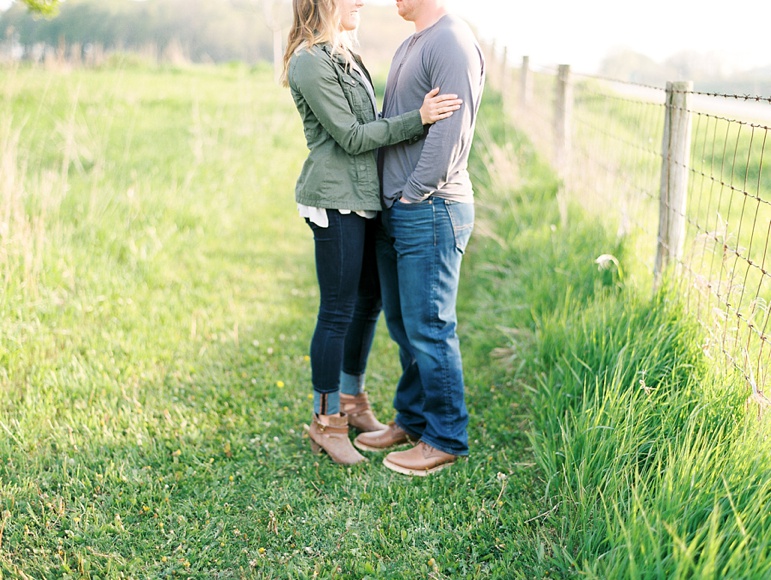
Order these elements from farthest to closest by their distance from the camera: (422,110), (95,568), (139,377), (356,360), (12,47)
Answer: (12,47) < (139,377) < (356,360) < (422,110) < (95,568)

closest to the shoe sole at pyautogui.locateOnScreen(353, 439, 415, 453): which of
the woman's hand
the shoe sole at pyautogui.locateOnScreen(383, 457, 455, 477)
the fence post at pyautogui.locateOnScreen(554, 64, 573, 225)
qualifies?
the shoe sole at pyautogui.locateOnScreen(383, 457, 455, 477)

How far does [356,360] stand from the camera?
3.62 metres

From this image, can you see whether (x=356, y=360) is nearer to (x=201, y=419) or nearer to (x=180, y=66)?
(x=201, y=419)

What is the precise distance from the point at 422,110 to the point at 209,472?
195cm

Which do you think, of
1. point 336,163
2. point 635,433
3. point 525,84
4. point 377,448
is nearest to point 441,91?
point 336,163

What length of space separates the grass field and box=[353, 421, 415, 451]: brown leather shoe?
0.37ft

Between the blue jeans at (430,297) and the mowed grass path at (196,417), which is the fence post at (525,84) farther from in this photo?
the blue jeans at (430,297)

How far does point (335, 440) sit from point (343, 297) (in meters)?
0.74

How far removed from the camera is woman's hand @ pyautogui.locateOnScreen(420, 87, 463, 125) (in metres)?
2.78

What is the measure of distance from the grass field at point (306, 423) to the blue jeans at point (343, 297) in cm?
49

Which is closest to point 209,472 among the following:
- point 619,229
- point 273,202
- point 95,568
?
point 95,568

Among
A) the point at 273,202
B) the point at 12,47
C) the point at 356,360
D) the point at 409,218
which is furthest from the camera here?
the point at 12,47

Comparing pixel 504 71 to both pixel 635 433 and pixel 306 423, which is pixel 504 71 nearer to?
pixel 306 423

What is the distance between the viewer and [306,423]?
374cm
